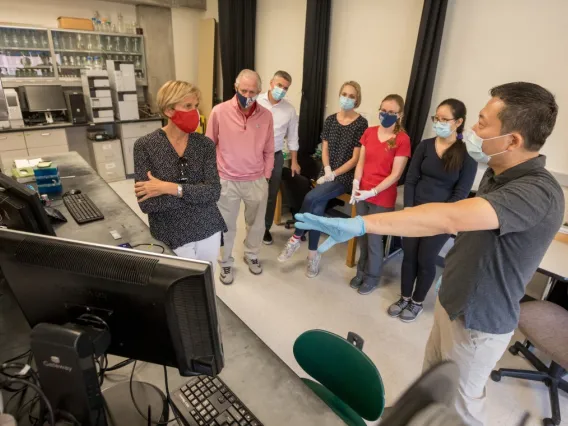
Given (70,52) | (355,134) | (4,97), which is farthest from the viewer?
(70,52)

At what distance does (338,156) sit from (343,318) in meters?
1.28

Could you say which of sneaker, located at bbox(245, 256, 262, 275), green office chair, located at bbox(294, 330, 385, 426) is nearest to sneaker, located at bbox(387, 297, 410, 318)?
sneaker, located at bbox(245, 256, 262, 275)

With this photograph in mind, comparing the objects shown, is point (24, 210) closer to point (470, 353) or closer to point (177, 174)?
point (177, 174)

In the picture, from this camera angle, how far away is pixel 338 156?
3020 millimetres

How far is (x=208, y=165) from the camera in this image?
5.99 ft

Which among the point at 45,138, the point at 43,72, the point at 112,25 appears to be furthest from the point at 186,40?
the point at 45,138

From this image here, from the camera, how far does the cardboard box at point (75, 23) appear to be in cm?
441

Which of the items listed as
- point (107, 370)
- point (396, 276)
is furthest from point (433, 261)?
point (107, 370)

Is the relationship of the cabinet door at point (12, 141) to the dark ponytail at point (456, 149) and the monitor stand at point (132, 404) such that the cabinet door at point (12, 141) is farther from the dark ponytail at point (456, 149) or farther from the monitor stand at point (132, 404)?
the dark ponytail at point (456, 149)

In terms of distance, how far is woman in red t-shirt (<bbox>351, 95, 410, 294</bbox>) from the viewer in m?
2.54

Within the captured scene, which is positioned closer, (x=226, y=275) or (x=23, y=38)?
(x=226, y=275)

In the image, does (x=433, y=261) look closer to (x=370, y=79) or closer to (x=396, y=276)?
(x=396, y=276)

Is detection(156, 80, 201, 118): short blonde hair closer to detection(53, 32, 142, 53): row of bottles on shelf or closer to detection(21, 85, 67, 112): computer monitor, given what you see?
detection(21, 85, 67, 112): computer monitor

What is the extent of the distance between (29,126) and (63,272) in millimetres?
4394
